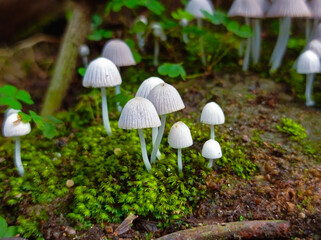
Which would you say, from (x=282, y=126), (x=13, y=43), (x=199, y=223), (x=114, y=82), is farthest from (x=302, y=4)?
(x=13, y=43)

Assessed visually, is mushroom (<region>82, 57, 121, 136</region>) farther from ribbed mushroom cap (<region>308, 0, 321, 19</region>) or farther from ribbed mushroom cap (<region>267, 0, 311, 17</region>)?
ribbed mushroom cap (<region>308, 0, 321, 19</region>)

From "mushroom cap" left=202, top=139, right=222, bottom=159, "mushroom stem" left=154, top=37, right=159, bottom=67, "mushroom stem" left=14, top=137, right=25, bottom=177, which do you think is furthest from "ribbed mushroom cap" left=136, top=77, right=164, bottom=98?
"mushroom stem" left=154, top=37, right=159, bottom=67

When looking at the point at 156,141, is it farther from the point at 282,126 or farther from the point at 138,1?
the point at 138,1

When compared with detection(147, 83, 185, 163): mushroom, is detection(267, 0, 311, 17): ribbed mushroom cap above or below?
above

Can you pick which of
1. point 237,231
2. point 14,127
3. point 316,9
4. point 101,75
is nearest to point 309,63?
point 316,9

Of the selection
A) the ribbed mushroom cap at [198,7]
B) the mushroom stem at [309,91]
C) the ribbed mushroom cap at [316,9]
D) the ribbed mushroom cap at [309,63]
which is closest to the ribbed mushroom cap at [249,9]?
the ribbed mushroom cap at [198,7]

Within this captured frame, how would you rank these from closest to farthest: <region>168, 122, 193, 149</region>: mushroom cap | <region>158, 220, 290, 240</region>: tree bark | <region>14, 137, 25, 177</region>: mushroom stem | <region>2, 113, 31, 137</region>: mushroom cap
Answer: <region>158, 220, 290, 240</region>: tree bark, <region>168, 122, 193, 149</region>: mushroom cap, <region>2, 113, 31, 137</region>: mushroom cap, <region>14, 137, 25, 177</region>: mushroom stem
